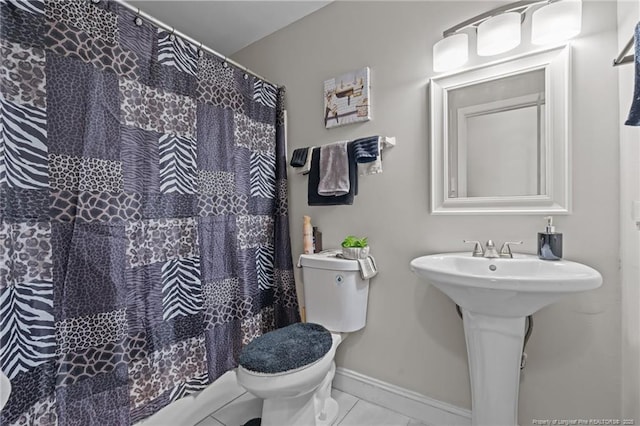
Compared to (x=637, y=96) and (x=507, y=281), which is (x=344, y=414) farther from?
(x=637, y=96)

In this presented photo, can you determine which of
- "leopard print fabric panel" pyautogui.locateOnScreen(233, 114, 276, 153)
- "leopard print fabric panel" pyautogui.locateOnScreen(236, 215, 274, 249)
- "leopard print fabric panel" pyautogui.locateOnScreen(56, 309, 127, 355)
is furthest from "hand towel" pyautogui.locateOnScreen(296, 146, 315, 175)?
A: "leopard print fabric panel" pyautogui.locateOnScreen(56, 309, 127, 355)

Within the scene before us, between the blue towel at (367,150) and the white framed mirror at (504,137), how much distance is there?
0.27 metres

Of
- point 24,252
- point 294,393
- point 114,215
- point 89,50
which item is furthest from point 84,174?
point 294,393

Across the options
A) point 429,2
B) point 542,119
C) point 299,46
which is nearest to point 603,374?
point 542,119

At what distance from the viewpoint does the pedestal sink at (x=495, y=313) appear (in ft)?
3.08

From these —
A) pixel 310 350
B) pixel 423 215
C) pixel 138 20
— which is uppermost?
pixel 138 20

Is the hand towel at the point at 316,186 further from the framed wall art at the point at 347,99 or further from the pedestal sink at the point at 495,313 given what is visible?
the pedestal sink at the point at 495,313

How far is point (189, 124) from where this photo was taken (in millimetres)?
1408

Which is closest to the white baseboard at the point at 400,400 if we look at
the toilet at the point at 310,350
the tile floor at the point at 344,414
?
the tile floor at the point at 344,414

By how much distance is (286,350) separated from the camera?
1.22m

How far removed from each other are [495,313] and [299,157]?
1.24 m

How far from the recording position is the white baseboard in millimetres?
1360

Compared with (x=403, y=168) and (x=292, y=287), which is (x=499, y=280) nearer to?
(x=403, y=168)

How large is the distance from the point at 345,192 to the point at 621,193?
1082 mm
